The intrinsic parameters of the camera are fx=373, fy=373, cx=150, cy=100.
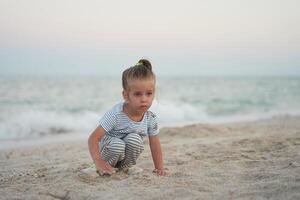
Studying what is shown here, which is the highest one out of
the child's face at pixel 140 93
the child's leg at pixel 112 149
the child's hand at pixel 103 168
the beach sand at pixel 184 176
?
the child's face at pixel 140 93

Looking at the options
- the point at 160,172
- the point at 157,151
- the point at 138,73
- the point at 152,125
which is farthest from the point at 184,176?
the point at 138,73

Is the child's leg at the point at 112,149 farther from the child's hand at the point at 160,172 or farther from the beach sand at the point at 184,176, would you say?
the child's hand at the point at 160,172

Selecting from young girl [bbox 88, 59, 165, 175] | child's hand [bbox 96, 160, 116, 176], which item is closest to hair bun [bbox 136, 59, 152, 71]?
young girl [bbox 88, 59, 165, 175]

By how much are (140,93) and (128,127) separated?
389 millimetres

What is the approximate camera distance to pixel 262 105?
18.9 meters

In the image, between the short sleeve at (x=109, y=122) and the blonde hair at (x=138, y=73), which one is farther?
the short sleeve at (x=109, y=122)

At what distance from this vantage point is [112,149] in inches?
137

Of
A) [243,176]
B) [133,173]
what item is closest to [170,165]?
[133,173]

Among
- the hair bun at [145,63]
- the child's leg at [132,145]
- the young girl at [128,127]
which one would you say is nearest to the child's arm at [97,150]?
the young girl at [128,127]

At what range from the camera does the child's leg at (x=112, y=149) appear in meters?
3.46

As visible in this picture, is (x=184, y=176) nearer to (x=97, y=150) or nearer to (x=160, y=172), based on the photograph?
(x=160, y=172)

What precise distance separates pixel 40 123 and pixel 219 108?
364 inches

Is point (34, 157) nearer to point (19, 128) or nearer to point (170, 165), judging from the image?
point (170, 165)

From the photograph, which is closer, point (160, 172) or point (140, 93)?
point (140, 93)
